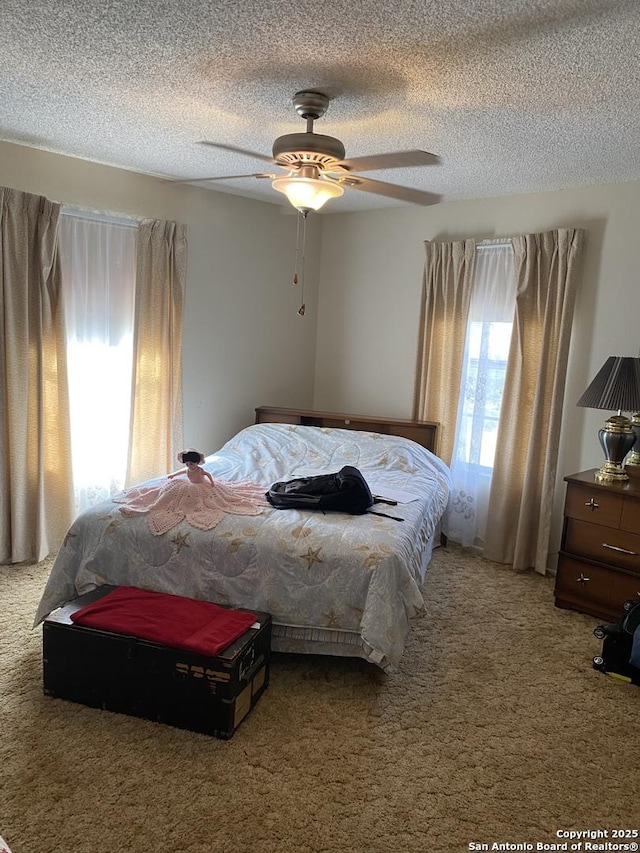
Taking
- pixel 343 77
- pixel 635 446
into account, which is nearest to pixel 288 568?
pixel 343 77

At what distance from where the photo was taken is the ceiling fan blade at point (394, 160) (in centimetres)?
210

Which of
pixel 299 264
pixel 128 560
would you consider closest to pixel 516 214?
pixel 299 264

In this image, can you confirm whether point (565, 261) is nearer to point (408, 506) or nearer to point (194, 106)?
point (408, 506)

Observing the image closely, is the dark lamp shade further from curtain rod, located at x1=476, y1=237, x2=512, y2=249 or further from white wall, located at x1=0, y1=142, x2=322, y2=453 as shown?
white wall, located at x1=0, y1=142, x2=322, y2=453

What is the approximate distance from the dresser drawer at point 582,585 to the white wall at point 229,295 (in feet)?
8.15

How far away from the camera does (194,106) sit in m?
2.54

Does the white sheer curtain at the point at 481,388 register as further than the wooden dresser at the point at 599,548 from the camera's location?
Yes

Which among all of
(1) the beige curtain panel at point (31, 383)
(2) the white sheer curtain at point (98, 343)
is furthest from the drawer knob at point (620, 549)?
(1) the beige curtain panel at point (31, 383)

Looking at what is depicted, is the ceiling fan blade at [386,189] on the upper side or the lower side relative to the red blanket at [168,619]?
upper

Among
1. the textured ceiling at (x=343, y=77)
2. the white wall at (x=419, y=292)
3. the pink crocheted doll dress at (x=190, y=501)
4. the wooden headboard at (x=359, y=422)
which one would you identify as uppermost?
the textured ceiling at (x=343, y=77)

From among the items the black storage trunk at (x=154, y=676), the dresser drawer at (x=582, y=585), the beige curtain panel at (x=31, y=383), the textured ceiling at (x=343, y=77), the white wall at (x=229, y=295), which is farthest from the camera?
the white wall at (x=229, y=295)

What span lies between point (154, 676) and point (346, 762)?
0.74 meters

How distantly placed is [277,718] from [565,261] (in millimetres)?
3019

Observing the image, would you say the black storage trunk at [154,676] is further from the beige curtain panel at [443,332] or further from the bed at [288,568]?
the beige curtain panel at [443,332]
